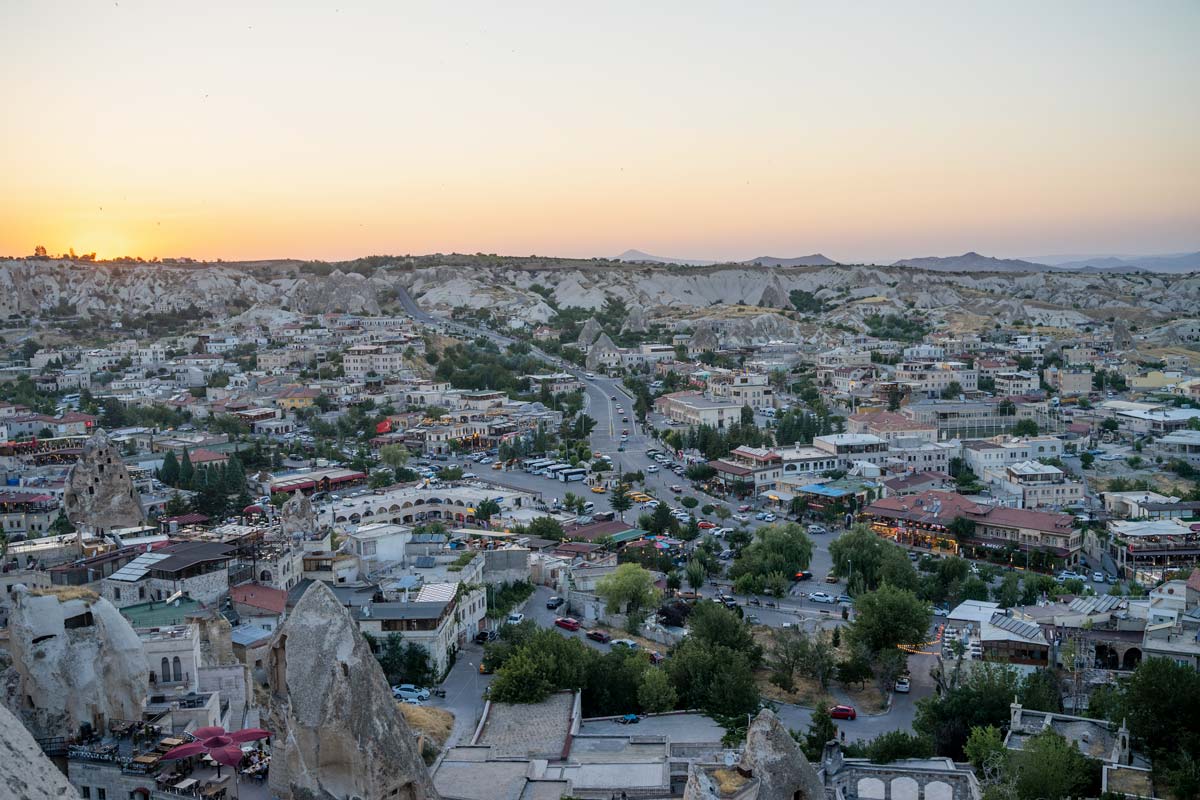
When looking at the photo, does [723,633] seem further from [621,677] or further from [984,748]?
[984,748]

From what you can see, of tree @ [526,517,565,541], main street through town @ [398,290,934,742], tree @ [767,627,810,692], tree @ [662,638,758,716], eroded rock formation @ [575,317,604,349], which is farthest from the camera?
eroded rock formation @ [575,317,604,349]

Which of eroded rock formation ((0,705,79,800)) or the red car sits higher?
eroded rock formation ((0,705,79,800))

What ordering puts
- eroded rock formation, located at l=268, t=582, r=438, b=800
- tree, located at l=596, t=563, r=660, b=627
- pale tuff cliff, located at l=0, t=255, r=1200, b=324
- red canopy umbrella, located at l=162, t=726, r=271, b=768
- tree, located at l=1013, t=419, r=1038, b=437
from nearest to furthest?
eroded rock formation, located at l=268, t=582, r=438, b=800 < red canopy umbrella, located at l=162, t=726, r=271, b=768 < tree, located at l=596, t=563, r=660, b=627 < tree, located at l=1013, t=419, r=1038, b=437 < pale tuff cliff, located at l=0, t=255, r=1200, b=324

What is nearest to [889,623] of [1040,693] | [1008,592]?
[1040,693]

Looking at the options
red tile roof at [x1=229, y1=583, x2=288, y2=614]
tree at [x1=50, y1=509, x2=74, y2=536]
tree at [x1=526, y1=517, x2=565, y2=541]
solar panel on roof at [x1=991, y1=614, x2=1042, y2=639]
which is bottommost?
tree at [x1=526, y1=517, x2=565, y2=541]

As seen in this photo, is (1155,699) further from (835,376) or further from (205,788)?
(835,376)

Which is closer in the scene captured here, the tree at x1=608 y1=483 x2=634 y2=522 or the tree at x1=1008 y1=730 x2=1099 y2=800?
the tree at x1=1008 y1=730 x2=1099 y2=800

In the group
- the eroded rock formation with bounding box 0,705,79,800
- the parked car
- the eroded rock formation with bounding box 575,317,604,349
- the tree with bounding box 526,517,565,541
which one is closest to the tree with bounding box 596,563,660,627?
the tree with bounding box 526,517,565,541

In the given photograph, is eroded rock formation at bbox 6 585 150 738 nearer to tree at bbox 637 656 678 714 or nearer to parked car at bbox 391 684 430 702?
parked car at bbox 391 684 430 702

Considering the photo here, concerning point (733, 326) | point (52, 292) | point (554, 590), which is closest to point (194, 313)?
point (52, 292)
